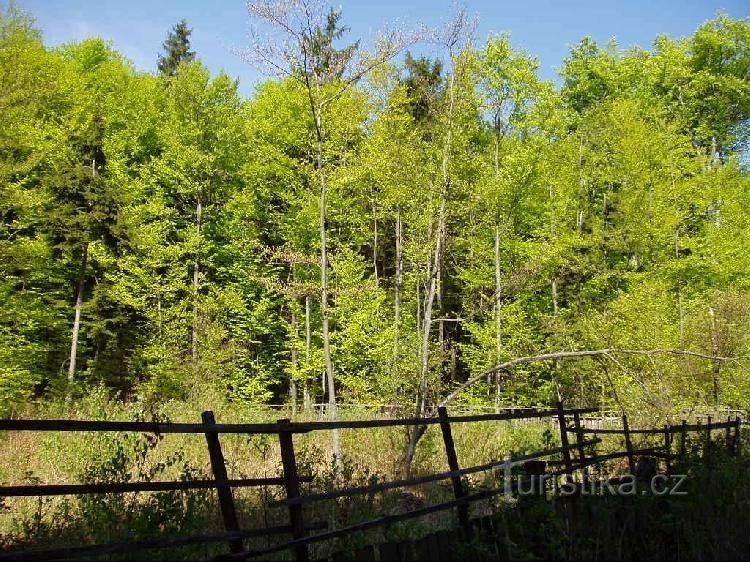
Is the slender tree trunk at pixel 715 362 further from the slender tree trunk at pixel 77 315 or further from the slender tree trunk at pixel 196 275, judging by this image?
the slender tree trunk at pixel 77 315

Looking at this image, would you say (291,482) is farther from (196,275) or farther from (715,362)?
(196,275)

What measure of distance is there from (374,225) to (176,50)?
17.2 metres

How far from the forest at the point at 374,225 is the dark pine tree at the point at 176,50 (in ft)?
12.1

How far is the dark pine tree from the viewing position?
38031 mm

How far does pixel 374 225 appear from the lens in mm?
32812

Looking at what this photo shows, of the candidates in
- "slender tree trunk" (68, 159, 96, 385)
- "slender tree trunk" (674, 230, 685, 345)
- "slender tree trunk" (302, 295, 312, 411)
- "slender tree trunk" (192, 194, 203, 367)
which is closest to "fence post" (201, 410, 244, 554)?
"slender tree trunk" (192, 194, 203, 367)

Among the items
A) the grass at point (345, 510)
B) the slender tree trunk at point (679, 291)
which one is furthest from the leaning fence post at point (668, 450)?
the slender tree trunk at point (679, 291)

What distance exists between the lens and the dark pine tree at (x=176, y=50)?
3803cm

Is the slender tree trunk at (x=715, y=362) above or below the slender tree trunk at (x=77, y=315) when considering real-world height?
below

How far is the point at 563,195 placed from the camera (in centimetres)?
2762

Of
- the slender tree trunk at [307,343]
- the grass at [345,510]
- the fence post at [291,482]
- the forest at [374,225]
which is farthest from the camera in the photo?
the slender tree trunk at [307,343]

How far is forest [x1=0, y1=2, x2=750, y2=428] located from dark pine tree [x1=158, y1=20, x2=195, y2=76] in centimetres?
368

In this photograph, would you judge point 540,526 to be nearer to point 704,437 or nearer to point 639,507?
point 639,507

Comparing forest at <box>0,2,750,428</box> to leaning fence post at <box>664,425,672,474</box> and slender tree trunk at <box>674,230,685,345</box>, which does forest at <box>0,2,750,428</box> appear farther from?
leaning fence post at <box>664,425,672,474</box>
